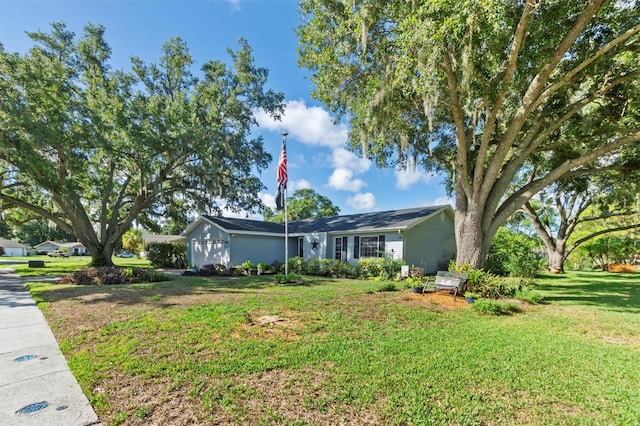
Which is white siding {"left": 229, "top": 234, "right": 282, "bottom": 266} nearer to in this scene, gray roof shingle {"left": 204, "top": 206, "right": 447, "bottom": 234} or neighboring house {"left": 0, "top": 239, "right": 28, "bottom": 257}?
gray roof shingle {"left": 204, "top": 206, "right": 447, "bottom": 234}

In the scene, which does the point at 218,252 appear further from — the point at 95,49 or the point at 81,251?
the point at 81,251

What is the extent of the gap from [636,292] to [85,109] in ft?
82.8

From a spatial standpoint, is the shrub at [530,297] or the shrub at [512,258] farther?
the shrub at [512,258]

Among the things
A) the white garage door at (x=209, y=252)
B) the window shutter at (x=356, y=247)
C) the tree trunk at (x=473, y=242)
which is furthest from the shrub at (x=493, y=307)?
the white garage door at (x=209, y=252)

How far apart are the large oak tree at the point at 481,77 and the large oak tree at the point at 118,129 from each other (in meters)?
8.35

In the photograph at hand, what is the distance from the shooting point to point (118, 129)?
48.5 ft

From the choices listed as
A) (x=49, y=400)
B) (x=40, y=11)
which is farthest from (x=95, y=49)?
(x=49, y=400)

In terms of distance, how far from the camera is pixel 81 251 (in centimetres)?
6016

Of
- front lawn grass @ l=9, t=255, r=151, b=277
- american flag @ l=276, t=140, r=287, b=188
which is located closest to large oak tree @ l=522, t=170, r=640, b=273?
american flag @ l=276, t=140, r=287, b=188

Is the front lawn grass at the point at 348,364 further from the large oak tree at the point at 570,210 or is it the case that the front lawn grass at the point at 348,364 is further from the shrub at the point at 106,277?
the large oak tree at the point at 570,210

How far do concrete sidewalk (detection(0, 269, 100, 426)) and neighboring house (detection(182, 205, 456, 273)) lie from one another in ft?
40.5

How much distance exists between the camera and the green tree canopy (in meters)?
44.6

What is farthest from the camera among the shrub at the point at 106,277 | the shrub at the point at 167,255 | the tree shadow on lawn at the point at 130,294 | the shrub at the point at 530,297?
the shrub at the point at 167,255

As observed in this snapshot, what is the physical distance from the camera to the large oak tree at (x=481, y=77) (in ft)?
23.2
